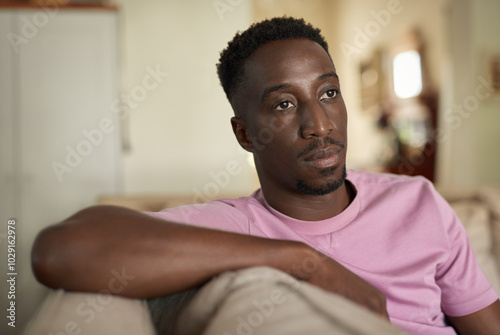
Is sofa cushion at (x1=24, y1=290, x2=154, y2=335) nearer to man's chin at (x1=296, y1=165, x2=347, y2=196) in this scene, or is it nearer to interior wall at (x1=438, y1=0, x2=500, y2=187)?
man's chin at (x1=296, y1=165, x2=347, y2=196)

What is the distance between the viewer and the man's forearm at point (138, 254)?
2.04 ft

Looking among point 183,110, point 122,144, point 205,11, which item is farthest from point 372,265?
point 205,11

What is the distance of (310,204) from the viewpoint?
1.03 meters

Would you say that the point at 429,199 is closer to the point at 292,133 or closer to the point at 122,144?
the point at 292,133

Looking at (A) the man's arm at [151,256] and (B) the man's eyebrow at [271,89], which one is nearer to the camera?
(A) the man's arm at [151,256]

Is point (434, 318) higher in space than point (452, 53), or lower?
lower

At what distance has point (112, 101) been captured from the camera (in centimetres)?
333

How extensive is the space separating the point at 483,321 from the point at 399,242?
0.25m

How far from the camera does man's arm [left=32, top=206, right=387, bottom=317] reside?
2.04ft

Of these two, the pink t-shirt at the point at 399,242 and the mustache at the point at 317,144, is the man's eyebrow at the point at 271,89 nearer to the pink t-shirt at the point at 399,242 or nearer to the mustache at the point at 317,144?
the mustache at the point at 317,144

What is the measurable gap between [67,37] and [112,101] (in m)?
0.54

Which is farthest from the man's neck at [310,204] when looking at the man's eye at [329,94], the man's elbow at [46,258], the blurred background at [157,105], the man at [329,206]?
the blurred background at [157,105]

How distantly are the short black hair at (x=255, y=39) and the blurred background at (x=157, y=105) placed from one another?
217 centimetres

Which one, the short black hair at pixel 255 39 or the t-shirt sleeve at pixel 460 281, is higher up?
the short black hair at pixel 255 39
